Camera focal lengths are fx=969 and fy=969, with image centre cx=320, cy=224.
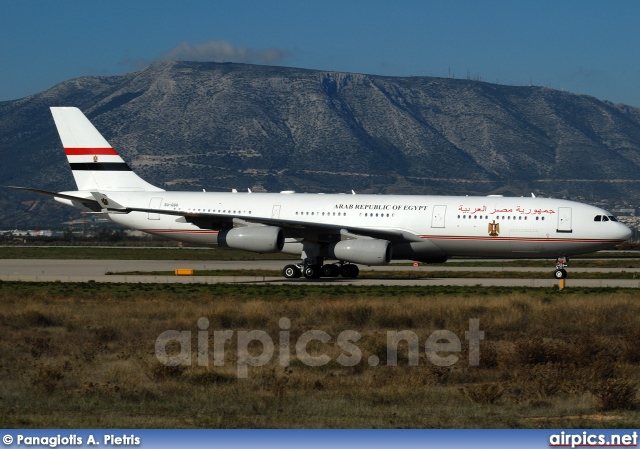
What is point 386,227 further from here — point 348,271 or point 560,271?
point 560,271

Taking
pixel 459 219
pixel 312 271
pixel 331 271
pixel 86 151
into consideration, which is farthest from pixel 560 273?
pixel 86 151

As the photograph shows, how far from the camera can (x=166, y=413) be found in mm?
14688

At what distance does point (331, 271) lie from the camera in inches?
1642

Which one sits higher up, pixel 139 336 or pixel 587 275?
pixel 587 275

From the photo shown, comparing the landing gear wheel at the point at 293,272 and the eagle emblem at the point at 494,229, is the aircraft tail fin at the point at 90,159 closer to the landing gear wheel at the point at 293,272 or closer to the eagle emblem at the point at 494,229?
the landing gear wheel at the point at 293,272

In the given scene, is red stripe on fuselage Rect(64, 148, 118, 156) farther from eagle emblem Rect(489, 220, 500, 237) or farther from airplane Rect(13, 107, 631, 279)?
eagle emblem Rect(489, 220, 500, 237)

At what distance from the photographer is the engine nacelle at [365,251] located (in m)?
37.6

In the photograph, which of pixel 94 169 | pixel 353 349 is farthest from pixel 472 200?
pixel 353 349

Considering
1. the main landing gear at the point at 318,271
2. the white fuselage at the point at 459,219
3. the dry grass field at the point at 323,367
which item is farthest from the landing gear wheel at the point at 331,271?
the dry grass field at the point at 323,367

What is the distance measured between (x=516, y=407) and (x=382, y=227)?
25899 millimetres

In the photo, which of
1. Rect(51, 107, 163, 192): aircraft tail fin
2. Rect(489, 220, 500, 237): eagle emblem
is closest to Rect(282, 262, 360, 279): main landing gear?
Rect(489, 220, 500, 237): eagle emblem

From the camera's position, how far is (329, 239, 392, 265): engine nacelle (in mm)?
37625

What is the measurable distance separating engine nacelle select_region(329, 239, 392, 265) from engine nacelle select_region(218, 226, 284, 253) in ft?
7.95

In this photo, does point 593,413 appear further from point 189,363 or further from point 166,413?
point 189,363
